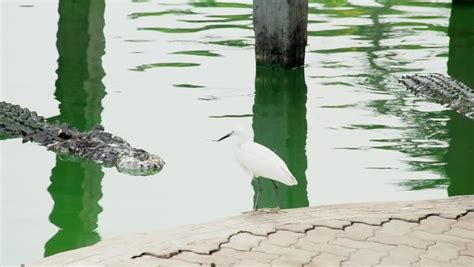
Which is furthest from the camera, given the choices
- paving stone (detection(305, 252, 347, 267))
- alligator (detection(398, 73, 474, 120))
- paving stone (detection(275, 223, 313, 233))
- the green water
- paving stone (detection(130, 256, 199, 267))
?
alligator (detection(398, 73, 474, 120))

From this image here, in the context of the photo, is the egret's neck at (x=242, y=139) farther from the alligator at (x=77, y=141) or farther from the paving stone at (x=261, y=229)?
the alligator at (x=77, y=141)

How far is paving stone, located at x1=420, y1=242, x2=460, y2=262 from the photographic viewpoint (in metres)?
6.50

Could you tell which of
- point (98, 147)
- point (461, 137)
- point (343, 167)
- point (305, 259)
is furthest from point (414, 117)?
point (305, 259)

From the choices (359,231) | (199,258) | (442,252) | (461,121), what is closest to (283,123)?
(461,121)

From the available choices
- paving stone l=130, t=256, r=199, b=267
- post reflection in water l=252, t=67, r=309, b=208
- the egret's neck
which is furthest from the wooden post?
Answer: paving stone l=130, t=256, r=199, b=267

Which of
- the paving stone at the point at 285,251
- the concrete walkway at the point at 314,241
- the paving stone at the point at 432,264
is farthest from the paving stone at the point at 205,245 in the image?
the paving stone at the point at 432,264

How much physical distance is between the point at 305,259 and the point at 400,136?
3965 millimetres

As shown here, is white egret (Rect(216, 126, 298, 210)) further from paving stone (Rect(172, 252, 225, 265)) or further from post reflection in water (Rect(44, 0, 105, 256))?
post reflection in water (Rect(44, 0, 105, 256))

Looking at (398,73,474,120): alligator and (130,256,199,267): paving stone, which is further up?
(398,73,474,120): alligator

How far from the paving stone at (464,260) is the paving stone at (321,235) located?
2.23ft

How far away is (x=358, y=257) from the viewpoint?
6.47 m

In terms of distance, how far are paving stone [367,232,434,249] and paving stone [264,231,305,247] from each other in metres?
0.41

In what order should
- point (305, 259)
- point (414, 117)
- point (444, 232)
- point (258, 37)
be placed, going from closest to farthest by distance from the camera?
point (305, 259) < point (444, 232) < point (414, 117) < point (258, 37)

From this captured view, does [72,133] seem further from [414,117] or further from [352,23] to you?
[352,23]
